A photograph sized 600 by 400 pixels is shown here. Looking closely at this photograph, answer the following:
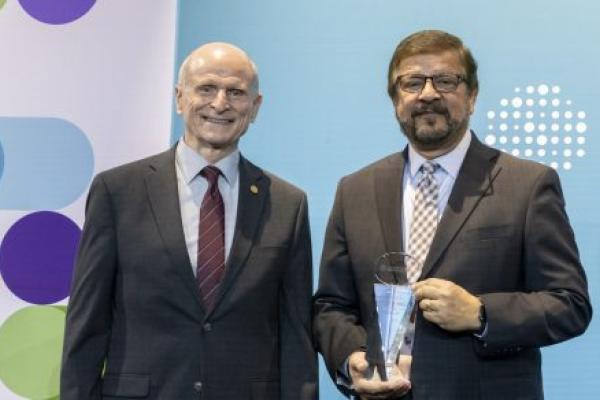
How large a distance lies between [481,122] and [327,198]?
599 mm

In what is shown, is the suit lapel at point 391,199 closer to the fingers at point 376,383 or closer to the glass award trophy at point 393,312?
the glass award trophy at point 393,312

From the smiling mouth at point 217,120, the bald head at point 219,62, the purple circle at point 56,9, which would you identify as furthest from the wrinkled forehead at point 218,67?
the purple circle at point 56,9

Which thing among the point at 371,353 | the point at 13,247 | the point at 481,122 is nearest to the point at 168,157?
the point at 371,353

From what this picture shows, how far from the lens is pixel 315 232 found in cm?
299

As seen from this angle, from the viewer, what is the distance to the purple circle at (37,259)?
9.50 feet

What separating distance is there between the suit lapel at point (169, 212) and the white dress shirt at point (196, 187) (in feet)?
0.09

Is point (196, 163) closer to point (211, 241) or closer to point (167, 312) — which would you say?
point (211, 241)

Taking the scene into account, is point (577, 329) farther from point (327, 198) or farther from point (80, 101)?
point (80, 101)

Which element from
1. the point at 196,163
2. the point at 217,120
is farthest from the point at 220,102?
the point at 196,163

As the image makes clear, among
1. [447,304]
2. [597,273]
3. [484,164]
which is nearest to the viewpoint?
[447,304]

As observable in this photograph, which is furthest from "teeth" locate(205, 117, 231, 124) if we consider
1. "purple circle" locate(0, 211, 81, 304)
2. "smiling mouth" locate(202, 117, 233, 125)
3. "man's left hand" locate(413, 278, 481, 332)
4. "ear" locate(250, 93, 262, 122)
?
"purple circle" locate(0, 211, 81, 304)

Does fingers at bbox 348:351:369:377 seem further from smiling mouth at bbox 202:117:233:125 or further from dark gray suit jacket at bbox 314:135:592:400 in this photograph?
smiling mouth at bbox 202:117:233:125

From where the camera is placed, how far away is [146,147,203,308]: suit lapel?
6.68ft

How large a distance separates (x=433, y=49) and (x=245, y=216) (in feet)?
2.15
